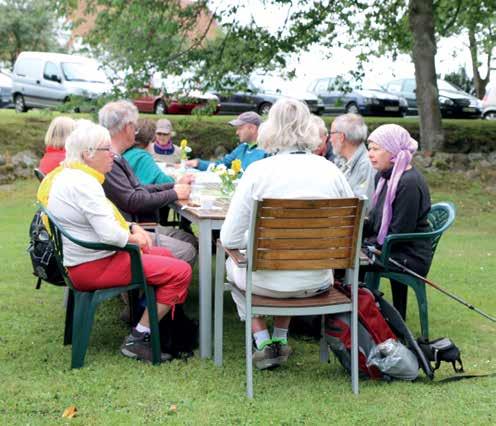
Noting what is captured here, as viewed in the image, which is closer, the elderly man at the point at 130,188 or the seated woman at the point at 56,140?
the elderly man at the point at 130,188

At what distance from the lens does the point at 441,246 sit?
967 centimetres

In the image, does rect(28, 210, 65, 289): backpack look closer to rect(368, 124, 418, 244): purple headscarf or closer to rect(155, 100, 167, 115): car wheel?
rect(368, 124, 418, 244): purple headscarf

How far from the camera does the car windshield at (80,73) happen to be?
21375 millimetres

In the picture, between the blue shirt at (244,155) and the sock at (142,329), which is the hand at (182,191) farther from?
the blue shirt at (244,155)

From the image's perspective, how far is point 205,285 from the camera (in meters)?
4.71

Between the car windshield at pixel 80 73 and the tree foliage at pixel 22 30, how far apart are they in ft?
62.6

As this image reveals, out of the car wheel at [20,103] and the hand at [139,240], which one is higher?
the hand at [139,240]

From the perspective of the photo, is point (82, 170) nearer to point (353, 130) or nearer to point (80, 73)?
point (353, 130)

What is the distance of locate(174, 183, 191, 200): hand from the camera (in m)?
5.40

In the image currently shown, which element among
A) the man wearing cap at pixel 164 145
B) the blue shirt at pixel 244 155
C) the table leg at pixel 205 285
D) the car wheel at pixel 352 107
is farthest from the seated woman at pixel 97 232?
the car wheel at pixel 352 107

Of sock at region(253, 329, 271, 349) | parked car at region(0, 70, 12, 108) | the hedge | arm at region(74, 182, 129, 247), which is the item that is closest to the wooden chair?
sock at region(253, 329, 271, 349)

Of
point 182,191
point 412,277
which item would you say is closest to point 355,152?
point 412,277

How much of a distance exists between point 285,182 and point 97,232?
3.36ft

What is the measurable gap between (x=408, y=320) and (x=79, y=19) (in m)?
9.45
